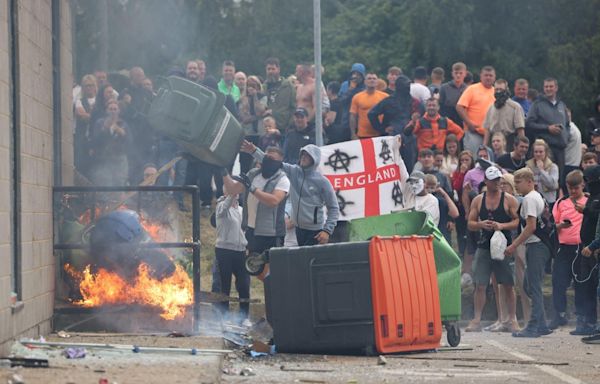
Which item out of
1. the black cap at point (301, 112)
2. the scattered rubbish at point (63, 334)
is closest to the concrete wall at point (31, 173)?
the scattered rubbish at point (63, 334)

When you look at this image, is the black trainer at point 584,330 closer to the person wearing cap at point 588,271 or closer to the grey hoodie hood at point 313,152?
the person wearing cap at point 588,271

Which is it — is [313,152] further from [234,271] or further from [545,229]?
[545,229]

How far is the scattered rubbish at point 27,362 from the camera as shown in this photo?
10.4 meters

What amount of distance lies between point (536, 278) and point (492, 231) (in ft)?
2.95

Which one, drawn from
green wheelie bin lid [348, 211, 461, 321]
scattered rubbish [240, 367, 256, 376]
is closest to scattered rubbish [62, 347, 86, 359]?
scattered rubbish [240, 367, 256, 376]

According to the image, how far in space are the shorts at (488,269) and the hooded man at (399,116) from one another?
3.22m

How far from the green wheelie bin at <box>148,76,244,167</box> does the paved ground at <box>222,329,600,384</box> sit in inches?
133

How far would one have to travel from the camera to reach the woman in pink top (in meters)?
16.7

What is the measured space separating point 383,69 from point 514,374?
25.4 meters

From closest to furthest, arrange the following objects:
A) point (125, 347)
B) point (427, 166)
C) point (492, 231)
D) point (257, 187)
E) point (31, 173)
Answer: point (125, 347), point (31, 173), point (257, 187), point (492, 231), point (427, 166)

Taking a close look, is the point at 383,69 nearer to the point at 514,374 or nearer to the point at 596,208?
the point at 596,208

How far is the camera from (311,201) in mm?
15469

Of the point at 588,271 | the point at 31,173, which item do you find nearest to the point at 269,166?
the point at 31,173

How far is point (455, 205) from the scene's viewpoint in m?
18.9
